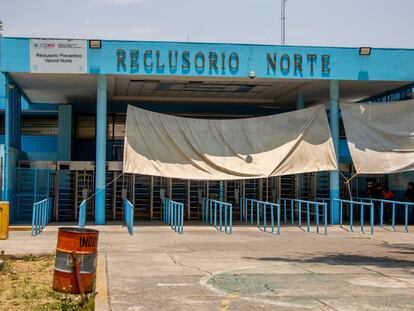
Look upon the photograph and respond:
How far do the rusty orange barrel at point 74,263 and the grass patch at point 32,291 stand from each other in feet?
0.69

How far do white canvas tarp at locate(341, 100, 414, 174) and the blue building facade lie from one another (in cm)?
74

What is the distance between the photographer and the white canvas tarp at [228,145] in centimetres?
2138

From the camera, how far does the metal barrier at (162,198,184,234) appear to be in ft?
62.6

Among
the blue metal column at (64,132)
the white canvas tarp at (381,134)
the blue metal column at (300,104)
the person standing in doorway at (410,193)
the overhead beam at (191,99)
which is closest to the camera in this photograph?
the white canvas tarp at (381,134)

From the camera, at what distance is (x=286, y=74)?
21.7m

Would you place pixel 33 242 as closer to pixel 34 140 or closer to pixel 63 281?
pixel 63 281

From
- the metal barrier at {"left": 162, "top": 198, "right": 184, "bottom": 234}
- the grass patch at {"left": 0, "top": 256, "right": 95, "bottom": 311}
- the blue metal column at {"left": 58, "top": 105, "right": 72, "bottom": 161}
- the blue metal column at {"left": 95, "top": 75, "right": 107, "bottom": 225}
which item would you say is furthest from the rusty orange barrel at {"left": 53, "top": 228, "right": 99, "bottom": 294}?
the blue metal column at {"left": 58, "top": 105, "right": 72, "bottom": 161}

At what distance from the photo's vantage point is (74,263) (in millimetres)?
8133

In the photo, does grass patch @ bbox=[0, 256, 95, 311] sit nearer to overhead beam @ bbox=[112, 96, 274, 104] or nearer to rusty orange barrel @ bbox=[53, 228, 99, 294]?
rusty orange barrel @ bbox=[53, 228, 99, 294]

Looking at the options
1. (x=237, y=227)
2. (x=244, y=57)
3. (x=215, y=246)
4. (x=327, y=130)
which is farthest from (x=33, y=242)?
(x=327, y=130)

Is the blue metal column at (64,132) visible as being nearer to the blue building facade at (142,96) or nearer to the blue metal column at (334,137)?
the blue building facade at (142,96)

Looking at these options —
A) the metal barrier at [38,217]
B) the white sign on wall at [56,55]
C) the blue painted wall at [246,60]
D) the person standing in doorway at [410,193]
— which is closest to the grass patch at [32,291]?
the metal barrier at [38,217]

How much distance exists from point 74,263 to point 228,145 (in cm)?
1419

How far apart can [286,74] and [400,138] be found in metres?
4.53
